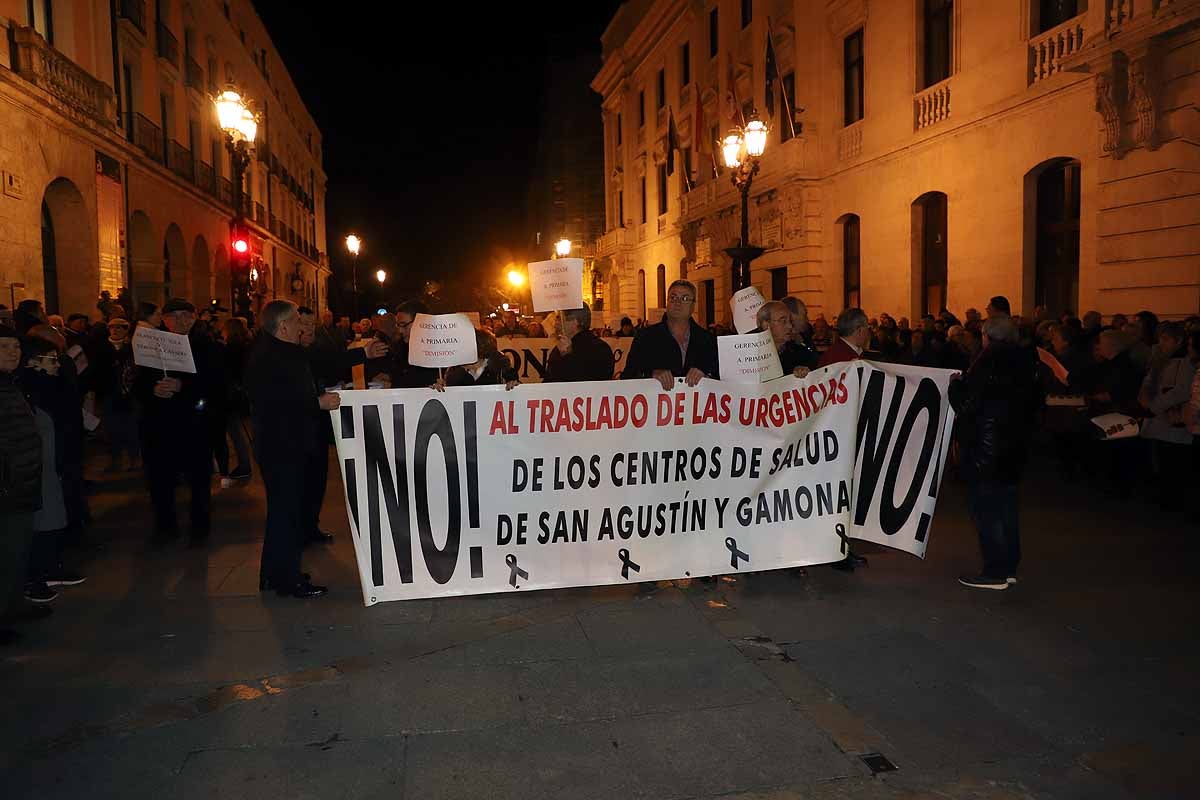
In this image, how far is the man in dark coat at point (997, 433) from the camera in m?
5.86

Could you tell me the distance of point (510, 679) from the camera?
4652 mm

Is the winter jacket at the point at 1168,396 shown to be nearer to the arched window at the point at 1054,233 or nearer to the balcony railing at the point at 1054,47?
the arched window at the point at 1054,233

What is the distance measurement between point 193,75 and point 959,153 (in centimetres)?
2385

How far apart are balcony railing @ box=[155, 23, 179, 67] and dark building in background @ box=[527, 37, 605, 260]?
28002 millimetres

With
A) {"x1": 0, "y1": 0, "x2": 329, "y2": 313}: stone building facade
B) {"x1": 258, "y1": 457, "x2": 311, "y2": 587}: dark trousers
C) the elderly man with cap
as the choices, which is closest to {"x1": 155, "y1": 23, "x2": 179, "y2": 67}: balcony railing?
{"x1": 0, "y1": 0, "x2": 329, "y2": 313}: stone building facade

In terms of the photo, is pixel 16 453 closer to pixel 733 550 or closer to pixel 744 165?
pixel 733 550

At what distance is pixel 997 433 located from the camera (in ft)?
19.2

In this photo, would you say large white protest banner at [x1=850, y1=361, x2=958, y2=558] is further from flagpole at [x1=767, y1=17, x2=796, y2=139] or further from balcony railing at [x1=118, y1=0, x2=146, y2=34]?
balcony railing at [x1=118, y1=0, x2=146, y2=34]

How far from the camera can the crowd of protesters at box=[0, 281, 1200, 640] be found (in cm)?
588

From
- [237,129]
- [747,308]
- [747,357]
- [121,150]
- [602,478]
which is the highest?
[121,150]

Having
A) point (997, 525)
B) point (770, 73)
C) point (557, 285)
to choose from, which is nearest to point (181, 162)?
point (770, 73)

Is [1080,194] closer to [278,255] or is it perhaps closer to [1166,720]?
[1166,720]

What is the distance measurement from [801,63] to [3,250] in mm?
18058

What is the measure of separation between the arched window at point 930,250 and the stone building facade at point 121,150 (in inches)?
651
